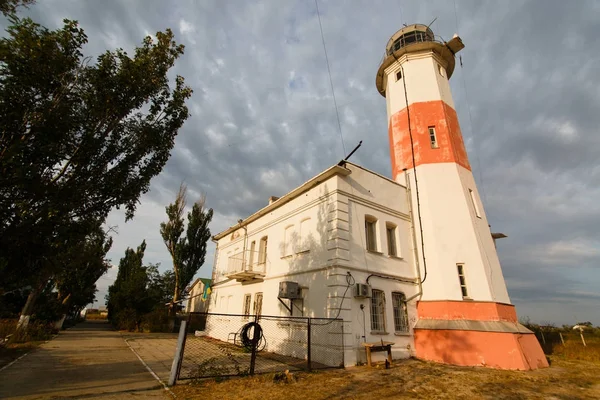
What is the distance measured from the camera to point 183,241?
27.4 meters

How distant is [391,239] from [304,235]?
414 centimetres

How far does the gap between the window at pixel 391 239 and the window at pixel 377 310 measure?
2.14 m

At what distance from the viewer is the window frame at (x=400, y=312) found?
1197 cm

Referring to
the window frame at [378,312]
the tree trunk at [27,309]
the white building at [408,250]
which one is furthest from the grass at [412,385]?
the tree trunk at [27,309]

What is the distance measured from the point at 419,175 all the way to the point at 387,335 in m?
7.69

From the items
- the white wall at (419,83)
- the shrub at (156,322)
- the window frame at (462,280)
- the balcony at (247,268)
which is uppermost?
the white wall at (419,83)

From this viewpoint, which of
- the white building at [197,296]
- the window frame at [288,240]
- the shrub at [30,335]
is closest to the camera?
the shrub at [30,335]

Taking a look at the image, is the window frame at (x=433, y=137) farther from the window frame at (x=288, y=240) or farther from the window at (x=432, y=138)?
the window frame at (x=288, y=240)

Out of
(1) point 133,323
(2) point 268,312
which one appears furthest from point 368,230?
(1) point 133,323

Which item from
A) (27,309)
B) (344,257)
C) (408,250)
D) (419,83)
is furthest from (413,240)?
(27,309)

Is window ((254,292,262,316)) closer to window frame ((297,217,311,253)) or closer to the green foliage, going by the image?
window frame ((297,217,311,253))

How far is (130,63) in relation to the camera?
7.39m

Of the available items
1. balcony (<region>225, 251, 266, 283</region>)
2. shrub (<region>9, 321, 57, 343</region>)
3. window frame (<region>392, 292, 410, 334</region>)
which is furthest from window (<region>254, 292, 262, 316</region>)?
shrub (<region>9, 321, 57, 343</region>)

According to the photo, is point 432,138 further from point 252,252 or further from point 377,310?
point 252,252
